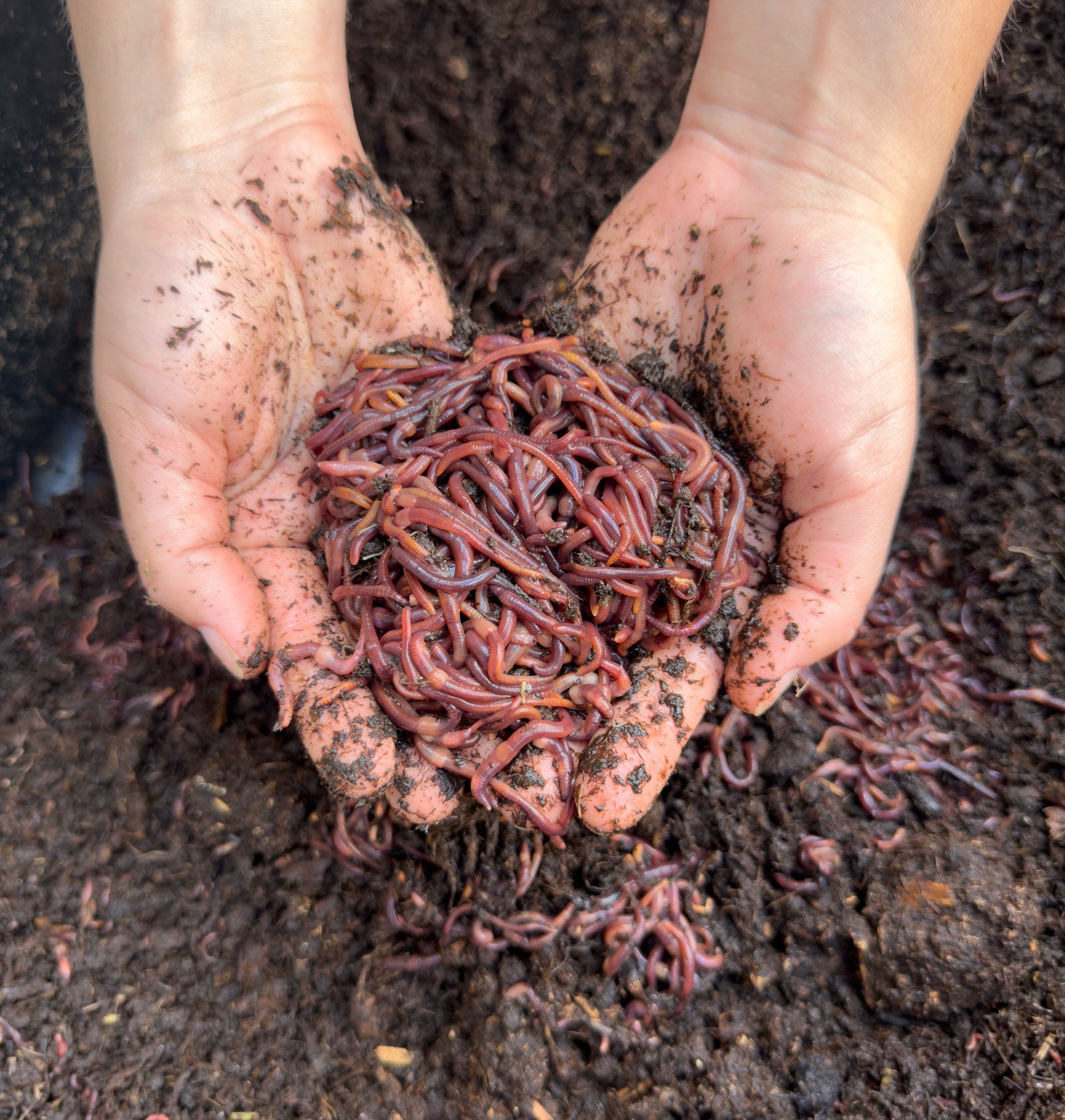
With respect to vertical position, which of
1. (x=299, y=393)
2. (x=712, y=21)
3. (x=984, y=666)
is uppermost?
(x=712, y=21)

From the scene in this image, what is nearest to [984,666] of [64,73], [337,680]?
[337,680]

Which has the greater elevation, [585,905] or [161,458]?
[161,458]

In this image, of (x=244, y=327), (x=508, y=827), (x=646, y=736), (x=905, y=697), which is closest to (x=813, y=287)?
(x=646, y=736)

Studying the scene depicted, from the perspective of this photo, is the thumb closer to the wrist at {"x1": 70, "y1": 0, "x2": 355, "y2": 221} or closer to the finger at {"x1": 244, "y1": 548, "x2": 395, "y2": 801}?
the finger at {"x1": 244, "y1": 548, "x2": 395, "y2": 801}

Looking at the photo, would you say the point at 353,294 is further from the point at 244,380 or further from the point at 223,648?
the point at 223,648

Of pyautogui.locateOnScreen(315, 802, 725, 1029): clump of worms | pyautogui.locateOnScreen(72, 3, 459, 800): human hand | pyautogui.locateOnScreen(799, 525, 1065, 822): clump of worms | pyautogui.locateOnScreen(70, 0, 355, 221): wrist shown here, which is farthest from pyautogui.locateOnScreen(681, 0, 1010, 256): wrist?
pyautogui.locateOnScreen(315, 802, 725, 1029): clump of worms

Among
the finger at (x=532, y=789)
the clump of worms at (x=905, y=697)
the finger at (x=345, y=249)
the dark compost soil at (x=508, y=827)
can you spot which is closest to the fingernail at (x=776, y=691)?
the clump of worms at (x=905, y=697)

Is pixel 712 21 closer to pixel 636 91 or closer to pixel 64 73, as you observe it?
pixel 636 91
